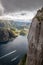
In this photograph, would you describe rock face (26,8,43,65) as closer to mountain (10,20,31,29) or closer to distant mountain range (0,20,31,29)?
mountain (10,20,31,29)

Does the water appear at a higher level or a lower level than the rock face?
lower

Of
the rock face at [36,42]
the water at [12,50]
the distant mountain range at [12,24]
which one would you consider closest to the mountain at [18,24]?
the distant mountain range at [12,24]

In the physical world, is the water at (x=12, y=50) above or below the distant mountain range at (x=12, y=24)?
below

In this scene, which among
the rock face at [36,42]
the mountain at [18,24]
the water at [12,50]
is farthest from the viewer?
the mountain at [18,24]

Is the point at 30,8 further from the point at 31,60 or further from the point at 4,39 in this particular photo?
the point at 31,60

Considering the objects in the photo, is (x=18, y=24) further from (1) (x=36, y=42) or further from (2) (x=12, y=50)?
(1) (x=36, y=42)

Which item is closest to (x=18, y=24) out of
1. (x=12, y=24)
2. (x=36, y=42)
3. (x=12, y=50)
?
(x=12, y=24)

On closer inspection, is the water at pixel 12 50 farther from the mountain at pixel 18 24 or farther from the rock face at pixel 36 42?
the rock face at pixel 36 42

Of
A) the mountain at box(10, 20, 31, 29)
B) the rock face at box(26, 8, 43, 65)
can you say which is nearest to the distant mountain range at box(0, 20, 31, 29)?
the mountain at box(10, 20, 31, 29)
